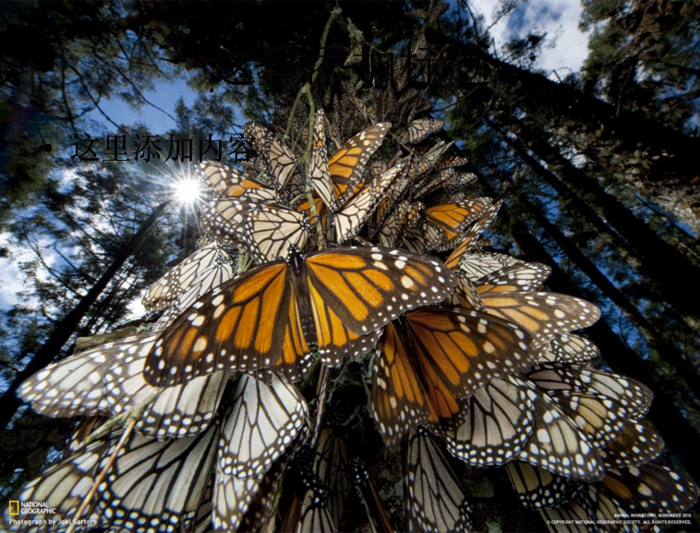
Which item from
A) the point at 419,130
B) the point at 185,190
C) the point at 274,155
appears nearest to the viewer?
the point at 274,155

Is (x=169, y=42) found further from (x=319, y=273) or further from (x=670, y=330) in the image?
(x=670, y=330)

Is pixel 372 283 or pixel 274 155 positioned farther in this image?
pixel 274 155

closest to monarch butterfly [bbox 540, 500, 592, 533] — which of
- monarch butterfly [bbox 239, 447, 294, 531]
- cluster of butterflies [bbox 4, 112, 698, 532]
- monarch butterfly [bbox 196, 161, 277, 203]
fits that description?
cluster of butterflies [bbox 4, 112, 698, 532]

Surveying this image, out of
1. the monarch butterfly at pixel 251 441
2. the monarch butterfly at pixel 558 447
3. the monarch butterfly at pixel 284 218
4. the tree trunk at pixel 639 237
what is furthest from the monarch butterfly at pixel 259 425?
the tree trunk at pixel 639 237

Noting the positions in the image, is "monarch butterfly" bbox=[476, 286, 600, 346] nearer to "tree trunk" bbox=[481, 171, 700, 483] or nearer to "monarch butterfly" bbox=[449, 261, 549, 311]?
"monarch butterfly" bbox=[449, 261, 549, 311]

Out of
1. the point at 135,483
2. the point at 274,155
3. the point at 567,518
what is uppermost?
the point at 274,155

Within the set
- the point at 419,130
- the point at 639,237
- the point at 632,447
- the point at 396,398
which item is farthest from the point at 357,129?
the point at 639,237

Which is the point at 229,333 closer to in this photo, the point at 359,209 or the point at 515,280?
the point at 359,209
